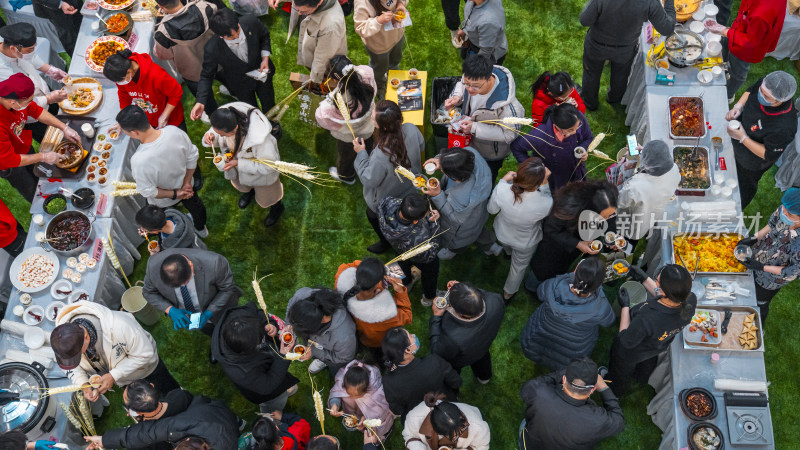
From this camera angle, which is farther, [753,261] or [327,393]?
[327,393]

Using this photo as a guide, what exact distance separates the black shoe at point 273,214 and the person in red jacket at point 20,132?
Answer: 1.95 meters

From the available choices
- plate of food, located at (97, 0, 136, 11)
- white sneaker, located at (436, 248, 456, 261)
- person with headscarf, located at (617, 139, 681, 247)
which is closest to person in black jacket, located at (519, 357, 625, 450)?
person with headscarf, located at (617, 139, 681, 247)

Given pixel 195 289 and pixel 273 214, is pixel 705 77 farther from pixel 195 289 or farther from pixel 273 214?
pixel 195 289

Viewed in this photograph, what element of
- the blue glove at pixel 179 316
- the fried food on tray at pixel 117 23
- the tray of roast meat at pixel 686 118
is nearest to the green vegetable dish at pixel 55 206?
the blue glove at pixel 179 316

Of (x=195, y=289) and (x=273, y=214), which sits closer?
(x=195, y=289)

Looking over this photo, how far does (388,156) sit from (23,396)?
345 cm

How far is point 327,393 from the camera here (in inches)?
248

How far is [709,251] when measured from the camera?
5969mm

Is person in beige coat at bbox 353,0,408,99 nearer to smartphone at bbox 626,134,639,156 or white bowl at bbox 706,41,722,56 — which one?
smartphone at bbox 626,134,639,156

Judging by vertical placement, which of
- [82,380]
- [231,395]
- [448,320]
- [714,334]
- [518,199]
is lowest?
[231,395]

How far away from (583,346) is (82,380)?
385 cm

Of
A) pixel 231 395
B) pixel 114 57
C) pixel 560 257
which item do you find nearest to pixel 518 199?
pixel 560 257

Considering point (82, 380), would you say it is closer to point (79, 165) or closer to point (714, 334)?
point (79, 165)

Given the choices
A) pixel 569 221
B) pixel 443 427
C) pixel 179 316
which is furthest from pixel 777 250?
pixel 179 316
